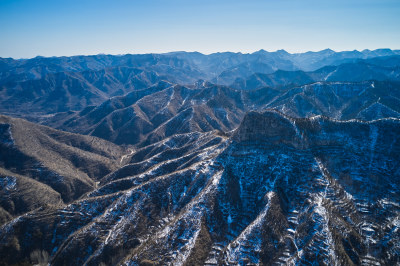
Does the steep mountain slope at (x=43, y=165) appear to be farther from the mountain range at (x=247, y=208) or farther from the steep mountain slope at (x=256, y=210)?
the steep mountain slope at (x=256, y=210)

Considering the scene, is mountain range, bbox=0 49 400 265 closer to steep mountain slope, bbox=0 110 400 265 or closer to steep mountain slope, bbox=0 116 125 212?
steep mountain slope, bbox=0 110 400 265

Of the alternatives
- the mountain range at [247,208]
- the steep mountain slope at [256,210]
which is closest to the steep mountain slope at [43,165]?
the mountain range at [247,208]

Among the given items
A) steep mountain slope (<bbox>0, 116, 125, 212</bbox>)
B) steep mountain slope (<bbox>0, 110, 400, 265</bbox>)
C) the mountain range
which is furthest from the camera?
steep mountain slope (<bbox>0, 116, 125, 212</bbox>)

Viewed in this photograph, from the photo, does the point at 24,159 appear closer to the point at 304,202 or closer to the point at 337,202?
the point at 304,202

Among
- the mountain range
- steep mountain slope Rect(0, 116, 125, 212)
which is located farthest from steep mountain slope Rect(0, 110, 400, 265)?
steep mountain slope Rect(0, 116, 125, 212)

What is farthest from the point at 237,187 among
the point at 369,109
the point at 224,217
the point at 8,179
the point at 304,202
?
the point at 369,109
